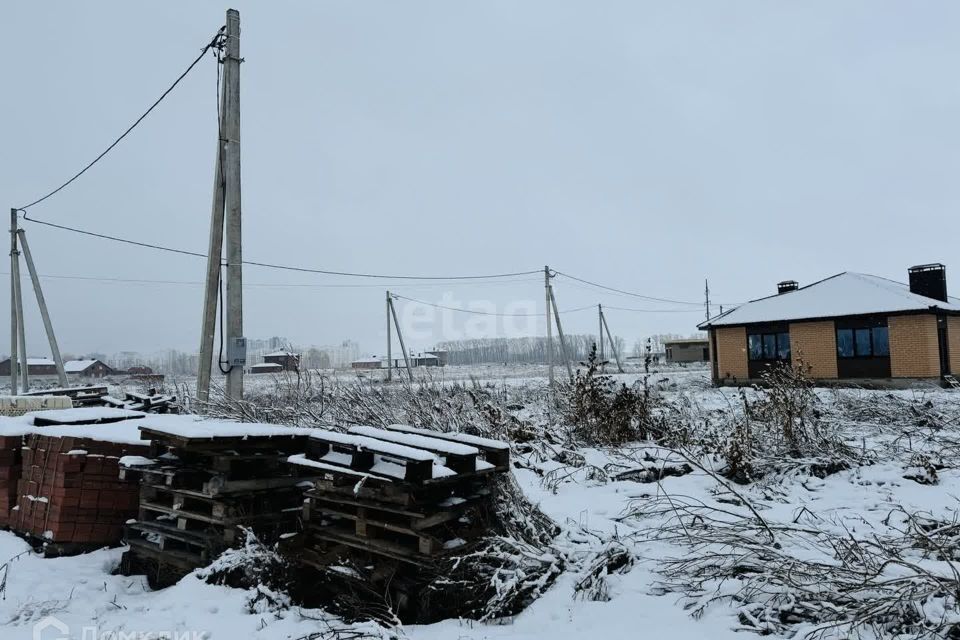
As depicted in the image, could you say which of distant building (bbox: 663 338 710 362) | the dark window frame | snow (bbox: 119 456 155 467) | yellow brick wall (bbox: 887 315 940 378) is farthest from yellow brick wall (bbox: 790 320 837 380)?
distant building (bbox: 663 338 710 362)

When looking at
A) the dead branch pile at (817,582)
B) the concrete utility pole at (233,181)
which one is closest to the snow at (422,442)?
the dead branch pile at (817,582)

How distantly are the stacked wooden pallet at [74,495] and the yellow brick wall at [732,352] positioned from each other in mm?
20493

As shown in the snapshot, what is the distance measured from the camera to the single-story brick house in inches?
727

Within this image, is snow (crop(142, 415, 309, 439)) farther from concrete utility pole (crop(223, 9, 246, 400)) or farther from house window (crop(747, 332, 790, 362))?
house window (crop(747, 332, 790, 362))

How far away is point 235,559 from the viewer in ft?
14.3

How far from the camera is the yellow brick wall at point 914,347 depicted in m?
18.2

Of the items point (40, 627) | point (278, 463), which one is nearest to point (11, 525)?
point (40, 627)

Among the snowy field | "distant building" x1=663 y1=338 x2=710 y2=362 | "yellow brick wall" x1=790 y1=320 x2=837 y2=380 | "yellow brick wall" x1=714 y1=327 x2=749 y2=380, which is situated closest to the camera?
the snowy field

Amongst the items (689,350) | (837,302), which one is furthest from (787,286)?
(689,350)

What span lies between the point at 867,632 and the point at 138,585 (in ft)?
16.9

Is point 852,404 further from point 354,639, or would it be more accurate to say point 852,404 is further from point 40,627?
point 40,627

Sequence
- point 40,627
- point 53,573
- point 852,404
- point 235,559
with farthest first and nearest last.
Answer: point 852,404 → point 53,573 → point 235,559 → point 40,627

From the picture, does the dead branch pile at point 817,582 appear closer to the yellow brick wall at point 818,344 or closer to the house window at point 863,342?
the house window at point 863,342

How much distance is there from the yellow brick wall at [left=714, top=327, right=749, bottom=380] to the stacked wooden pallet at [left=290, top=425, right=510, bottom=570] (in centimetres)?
1976
